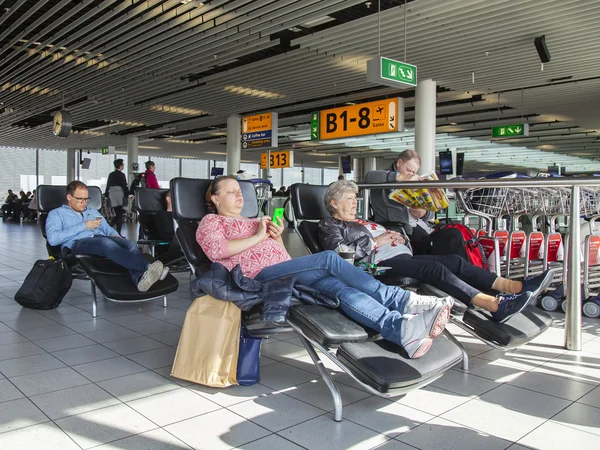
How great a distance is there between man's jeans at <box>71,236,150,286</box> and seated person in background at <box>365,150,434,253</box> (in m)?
1.89

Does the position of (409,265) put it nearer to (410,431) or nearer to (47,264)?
(410,431)

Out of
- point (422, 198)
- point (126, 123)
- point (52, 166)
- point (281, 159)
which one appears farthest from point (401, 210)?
point (52, 166)

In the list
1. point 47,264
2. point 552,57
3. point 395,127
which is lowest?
point 47,264

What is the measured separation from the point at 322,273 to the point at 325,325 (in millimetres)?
418

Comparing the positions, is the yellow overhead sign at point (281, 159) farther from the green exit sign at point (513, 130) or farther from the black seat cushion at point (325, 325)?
the black seat cushion at point (325, 325)

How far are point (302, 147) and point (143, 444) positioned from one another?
70.2 feet

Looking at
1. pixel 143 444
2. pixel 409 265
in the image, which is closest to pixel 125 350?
pixel 143 444

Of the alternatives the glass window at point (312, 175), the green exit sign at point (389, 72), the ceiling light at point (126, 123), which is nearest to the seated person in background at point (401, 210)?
the green exit sign at point (389, 72)

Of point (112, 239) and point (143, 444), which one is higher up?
point (112, 239)

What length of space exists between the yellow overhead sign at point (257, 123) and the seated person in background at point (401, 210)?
9041mm

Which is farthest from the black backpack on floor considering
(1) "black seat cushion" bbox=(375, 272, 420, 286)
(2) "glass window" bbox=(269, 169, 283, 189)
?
(2) "glass window" bbox=(269, 169, 283, 189)

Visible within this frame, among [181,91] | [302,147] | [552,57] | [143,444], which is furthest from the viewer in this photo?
[302,147]

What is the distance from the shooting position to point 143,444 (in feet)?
6.66

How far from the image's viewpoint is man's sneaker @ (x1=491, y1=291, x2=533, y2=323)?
2703 mm
